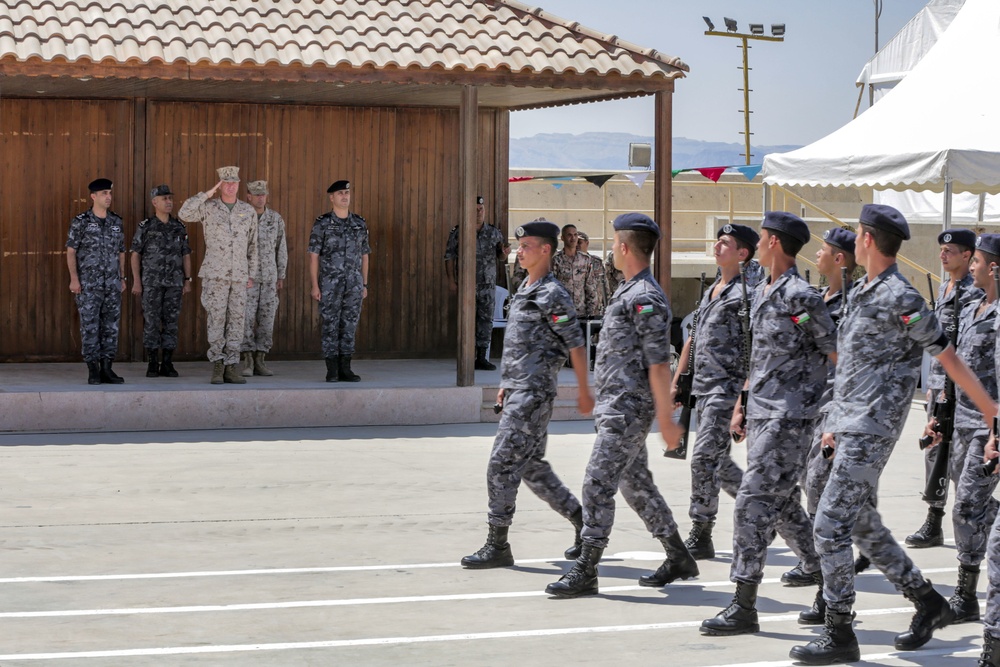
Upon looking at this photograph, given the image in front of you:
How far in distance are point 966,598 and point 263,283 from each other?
8.92 meters

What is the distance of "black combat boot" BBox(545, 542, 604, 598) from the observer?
7.14 m

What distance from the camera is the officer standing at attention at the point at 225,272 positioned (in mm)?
13711

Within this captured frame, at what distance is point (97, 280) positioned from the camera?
1352 centimetres

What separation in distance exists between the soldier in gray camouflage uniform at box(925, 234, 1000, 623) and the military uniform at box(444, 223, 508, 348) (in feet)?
25.6

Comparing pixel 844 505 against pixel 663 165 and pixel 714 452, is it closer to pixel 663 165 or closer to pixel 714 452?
pixel 714 452

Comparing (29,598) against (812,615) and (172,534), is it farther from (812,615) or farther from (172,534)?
(812,615)

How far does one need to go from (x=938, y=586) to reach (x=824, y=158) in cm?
904

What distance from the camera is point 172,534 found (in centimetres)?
867

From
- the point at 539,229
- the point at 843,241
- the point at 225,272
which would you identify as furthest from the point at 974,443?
the point at 225,272

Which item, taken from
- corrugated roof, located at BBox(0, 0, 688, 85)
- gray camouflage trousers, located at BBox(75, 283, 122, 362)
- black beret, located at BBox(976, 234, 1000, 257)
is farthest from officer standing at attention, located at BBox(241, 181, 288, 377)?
black beret, located at BBox(976, 234, 1000, 257)

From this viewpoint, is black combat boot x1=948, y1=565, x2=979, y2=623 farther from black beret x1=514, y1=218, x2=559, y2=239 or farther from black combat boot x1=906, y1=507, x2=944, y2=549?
black beret x1=514, y1=218, x2=559, y2=239

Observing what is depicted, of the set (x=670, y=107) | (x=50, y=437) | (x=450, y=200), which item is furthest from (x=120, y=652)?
(x=450, y=200)

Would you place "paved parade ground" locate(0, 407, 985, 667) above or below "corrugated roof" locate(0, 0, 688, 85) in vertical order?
below

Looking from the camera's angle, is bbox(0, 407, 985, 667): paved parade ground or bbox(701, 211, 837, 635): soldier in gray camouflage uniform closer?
bbox(0, 407, 985, 667): paved parade ground
